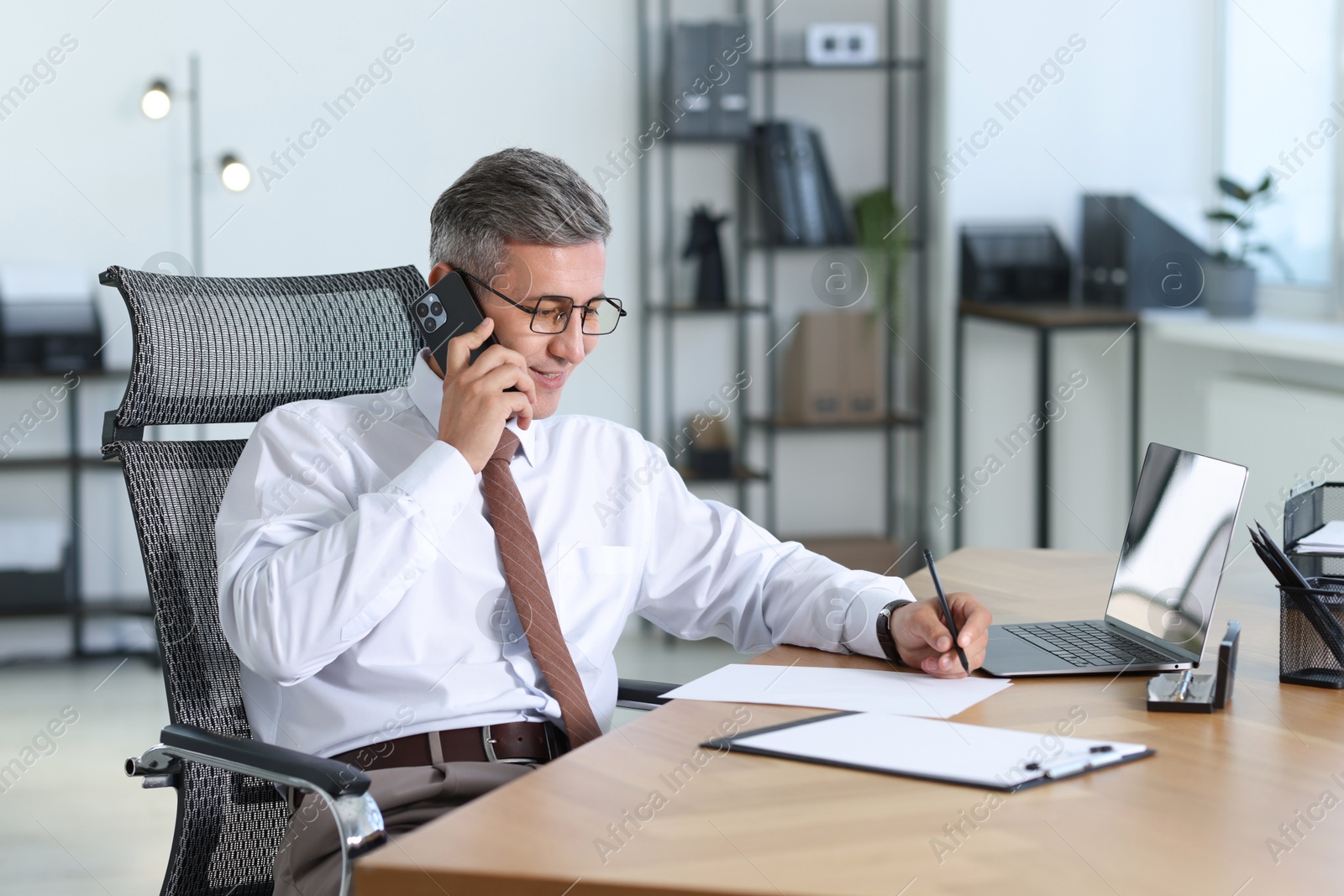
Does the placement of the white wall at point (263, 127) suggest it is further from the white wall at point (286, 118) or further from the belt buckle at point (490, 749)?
the belt buckle at point (490, 749)

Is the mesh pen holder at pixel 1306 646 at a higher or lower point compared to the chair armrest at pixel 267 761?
higher

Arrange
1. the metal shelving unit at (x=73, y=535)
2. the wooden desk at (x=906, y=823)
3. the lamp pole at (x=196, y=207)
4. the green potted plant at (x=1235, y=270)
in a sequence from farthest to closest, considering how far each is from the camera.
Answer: the lamp pole at (x=196, y=207), the metal shelving unit at (x=73, y=535), the green potted plant at (x=1235, y=270), the wooden desk at (x=906, y=823)

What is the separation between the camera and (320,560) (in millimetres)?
1264

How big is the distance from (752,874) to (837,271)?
3.36 m

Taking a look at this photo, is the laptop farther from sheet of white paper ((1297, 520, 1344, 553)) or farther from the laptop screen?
sheet of white paper ((1297, 520, 1344, 553))

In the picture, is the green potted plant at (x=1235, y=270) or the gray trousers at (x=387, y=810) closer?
the gray trousers at (x=387, y=810)

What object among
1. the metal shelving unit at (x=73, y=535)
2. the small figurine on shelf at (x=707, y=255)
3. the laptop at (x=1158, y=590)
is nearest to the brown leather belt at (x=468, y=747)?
the laptop at (x=1158, y=590)

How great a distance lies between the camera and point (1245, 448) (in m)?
3.26

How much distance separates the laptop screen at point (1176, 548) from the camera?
4.13ft

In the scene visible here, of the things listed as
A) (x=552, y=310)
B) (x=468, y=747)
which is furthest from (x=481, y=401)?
(x=468, y=747)

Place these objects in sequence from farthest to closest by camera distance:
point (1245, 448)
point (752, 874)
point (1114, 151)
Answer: point (1114, 151) → point (1245, 448) → point (752, 874)

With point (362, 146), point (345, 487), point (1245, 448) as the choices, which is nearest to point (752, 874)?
point (345, 487)

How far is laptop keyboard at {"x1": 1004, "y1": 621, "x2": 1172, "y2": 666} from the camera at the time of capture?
1307mm

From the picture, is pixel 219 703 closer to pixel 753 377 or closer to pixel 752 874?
pixel 752 874
